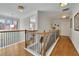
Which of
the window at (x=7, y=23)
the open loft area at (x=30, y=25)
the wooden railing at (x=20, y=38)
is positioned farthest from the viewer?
the wooden railing at (x=20, y=38)

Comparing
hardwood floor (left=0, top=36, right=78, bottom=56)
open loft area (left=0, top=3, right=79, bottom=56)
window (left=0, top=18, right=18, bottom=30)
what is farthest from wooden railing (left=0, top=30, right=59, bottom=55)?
window (left=0, top=18, right=18, bottom=30)

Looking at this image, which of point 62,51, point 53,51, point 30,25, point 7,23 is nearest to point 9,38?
point 30,25

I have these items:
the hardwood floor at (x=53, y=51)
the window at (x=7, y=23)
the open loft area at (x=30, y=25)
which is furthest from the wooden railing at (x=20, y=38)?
the window at (x=7, y=23)

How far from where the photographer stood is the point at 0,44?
2.49m

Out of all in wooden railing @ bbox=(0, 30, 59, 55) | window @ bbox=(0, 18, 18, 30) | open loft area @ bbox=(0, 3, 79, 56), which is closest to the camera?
window @ bbox=(0, 18, 18, 30)

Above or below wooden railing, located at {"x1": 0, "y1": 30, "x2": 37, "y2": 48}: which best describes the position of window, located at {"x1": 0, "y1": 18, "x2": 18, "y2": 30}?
above

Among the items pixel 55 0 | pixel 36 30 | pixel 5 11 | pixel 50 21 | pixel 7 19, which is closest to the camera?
pixel 55 0

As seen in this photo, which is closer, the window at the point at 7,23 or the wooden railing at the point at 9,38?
the window at the point at 7,23

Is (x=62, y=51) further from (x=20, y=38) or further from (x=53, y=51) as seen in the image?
(x=20, y=38)

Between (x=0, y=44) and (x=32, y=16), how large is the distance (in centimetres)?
102

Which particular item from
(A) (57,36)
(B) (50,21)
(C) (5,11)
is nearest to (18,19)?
(C) (5,11)

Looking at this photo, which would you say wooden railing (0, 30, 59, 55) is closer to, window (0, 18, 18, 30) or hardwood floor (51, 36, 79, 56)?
hardwood floor (51, 36, 79, 56)

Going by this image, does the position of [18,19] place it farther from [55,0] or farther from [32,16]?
[55,0]

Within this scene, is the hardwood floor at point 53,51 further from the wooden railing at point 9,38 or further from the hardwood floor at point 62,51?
the wooden railing at point 9,38
